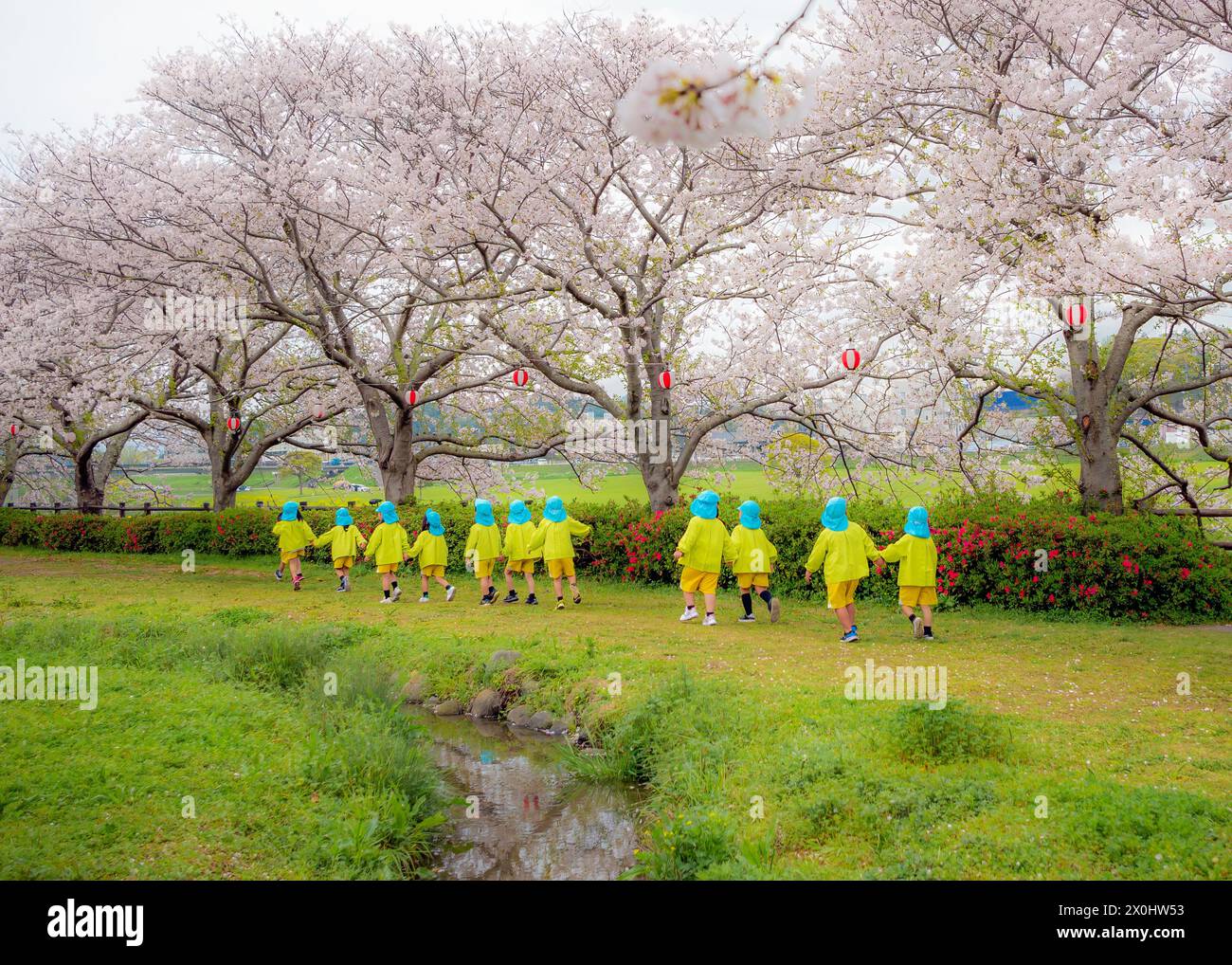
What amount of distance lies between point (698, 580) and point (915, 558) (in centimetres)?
300

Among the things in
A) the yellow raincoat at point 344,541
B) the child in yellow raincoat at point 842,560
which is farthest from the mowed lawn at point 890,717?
the yellow raincoat at point 344,541

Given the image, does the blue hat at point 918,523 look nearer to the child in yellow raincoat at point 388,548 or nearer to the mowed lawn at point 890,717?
the mowed lawn at point 890,717

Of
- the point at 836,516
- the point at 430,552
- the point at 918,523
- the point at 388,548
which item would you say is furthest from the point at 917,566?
the point at 388,548

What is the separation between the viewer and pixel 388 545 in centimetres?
1573

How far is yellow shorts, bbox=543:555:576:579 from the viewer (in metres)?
14.4

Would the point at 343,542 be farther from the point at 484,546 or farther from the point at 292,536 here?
the point at 484,546

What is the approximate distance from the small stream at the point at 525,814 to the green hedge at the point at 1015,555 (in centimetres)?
680

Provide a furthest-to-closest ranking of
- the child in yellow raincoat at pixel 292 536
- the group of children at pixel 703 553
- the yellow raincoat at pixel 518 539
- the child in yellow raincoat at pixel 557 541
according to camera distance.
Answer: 1. the child in yellow raincoat at pixel 292 536
2. the yellow raincoat at pixel 518 539
3. the child in yellow raincoat at pixel 557 541
4. the group of children at pixel 703 553

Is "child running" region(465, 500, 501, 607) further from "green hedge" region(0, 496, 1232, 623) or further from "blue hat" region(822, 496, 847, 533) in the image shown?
"blue hat" region(822, 496, 847, 533)

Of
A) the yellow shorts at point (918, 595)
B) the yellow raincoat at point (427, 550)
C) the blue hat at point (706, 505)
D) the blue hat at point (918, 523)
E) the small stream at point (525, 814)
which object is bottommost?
the small stream at point (525, 814)

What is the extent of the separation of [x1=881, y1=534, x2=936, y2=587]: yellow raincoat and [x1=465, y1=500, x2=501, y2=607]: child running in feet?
21.5

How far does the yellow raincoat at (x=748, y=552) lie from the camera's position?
1261 cm
